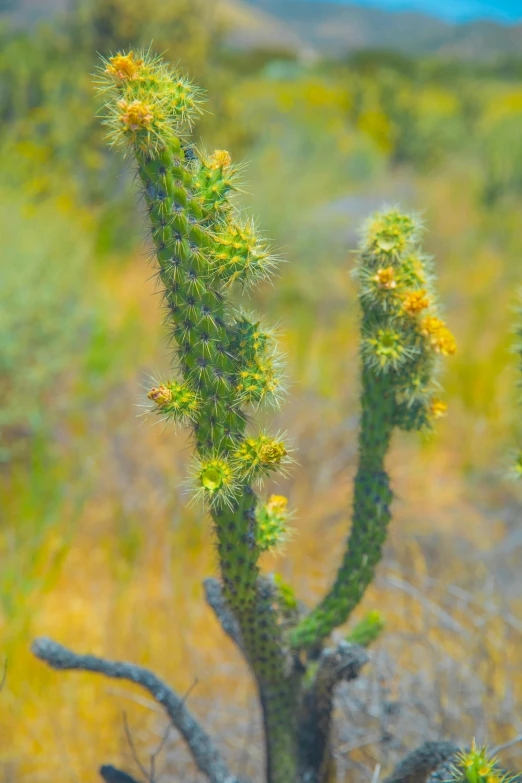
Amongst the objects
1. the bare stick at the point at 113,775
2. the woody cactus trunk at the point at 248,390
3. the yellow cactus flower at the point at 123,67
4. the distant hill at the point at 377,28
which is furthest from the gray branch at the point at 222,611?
the distant hill at the point at 377,28

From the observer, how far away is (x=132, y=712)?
8.92ft

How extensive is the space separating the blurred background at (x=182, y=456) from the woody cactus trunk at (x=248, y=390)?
183 mm

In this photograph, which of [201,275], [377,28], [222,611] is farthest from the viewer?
[377,28]

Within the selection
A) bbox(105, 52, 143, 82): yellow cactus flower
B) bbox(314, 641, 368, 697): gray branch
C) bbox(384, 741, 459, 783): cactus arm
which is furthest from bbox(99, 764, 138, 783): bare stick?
bbox(105, 52, 143, 82): yellow cactus flower

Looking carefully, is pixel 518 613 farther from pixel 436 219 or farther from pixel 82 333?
pixel 436 219

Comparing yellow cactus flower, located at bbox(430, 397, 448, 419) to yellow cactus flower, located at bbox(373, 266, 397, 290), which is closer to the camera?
yellow cactus flower, located at bbox(373, 266, 397, 290)

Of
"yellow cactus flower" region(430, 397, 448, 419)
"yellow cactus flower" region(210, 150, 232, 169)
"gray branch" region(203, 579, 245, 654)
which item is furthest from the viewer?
"gray branch" region(203, 579, 245, 654)

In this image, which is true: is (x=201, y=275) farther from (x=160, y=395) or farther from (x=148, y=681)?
(x=148, y=681)

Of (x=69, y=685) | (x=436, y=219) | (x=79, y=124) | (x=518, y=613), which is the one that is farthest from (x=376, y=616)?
(x=436, y=219)

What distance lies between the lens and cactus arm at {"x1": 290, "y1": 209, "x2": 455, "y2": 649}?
60.3 inches

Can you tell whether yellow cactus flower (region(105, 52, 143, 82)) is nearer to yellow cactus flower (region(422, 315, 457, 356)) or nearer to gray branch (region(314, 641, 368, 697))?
yellow cactus flower (region(422, 315, 457, 356))

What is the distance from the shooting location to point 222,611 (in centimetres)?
183

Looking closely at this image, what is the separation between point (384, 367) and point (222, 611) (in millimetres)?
790

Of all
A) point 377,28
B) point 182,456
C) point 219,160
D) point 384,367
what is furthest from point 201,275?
point 377,28
